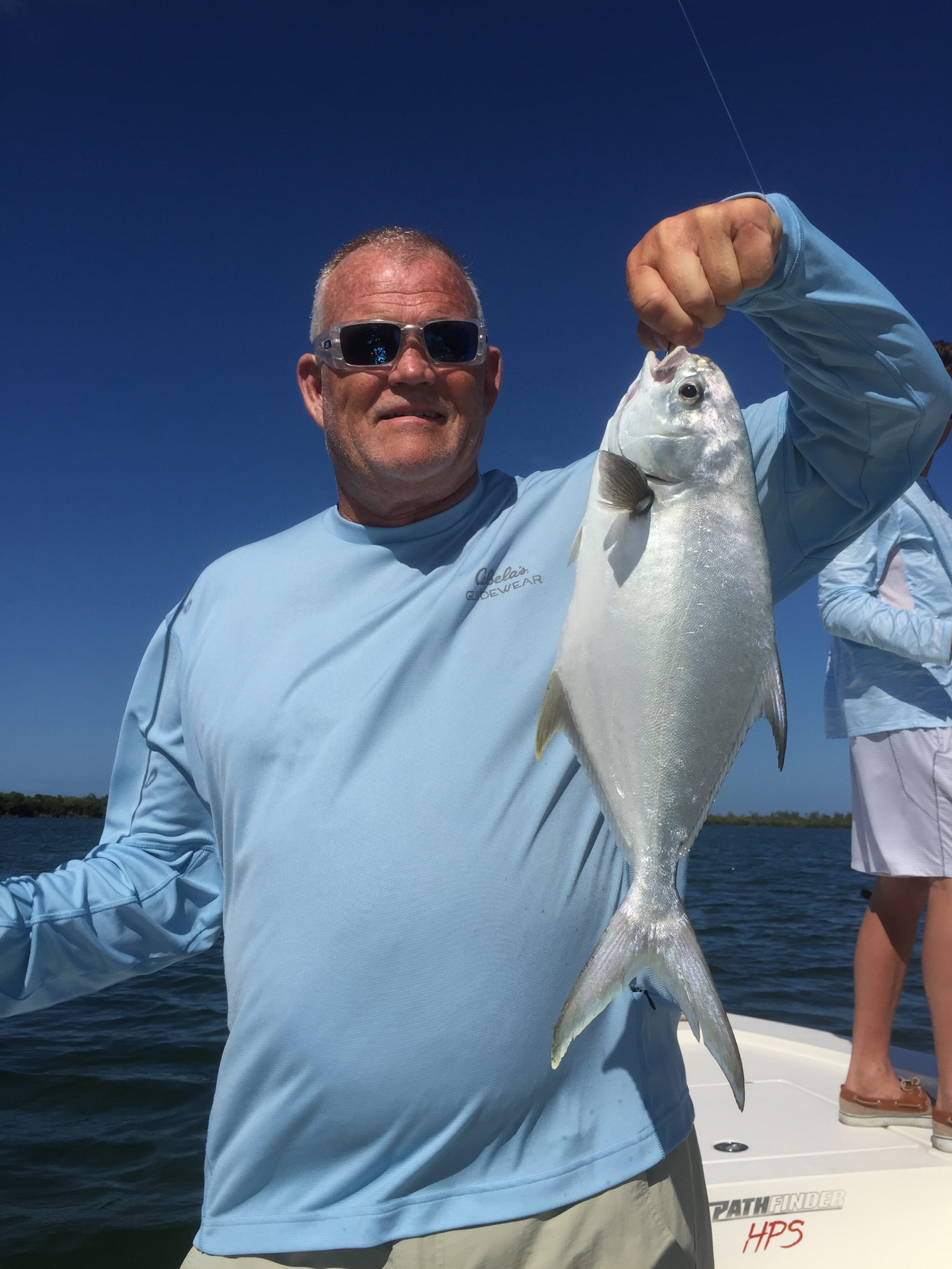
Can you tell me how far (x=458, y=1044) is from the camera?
1.60m

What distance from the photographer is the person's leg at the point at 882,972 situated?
335cm

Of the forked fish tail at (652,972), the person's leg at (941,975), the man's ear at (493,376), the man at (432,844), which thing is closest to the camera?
the forked fish tail at (652,972)

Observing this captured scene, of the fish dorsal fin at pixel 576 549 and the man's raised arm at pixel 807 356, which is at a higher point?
the man's raised arm at pixel 807 356

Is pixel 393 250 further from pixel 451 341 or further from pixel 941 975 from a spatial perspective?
pixel 941 975

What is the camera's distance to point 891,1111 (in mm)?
3412

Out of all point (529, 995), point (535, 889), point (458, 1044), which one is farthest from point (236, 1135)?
point (535, 889)

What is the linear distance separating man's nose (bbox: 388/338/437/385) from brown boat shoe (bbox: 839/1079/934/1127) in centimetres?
309

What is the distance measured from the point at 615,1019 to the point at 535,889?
29 cm

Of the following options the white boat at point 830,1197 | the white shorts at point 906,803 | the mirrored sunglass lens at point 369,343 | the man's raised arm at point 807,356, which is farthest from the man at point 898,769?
the mirrored sunglass lens at point 369,343

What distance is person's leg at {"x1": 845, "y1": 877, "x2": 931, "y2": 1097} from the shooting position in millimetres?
3354

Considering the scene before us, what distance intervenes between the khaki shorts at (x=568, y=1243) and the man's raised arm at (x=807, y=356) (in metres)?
1.24

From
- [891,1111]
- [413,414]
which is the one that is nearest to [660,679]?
[413,414]

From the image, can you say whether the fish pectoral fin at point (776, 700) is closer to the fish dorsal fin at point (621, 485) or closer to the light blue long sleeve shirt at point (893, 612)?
the fish dorsal fin at point (621, 485)

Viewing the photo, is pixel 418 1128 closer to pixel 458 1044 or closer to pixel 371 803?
pixel 458 1044
